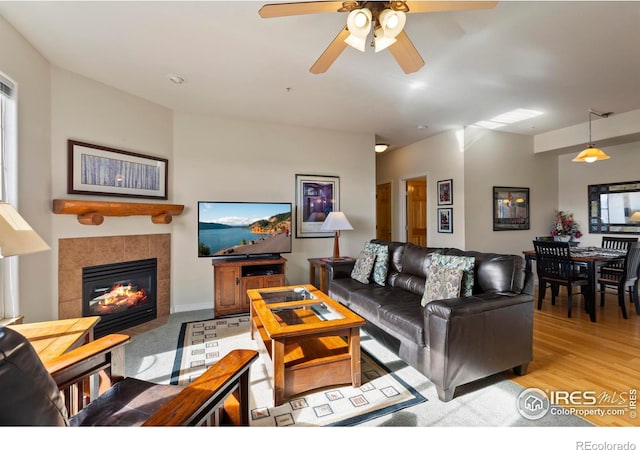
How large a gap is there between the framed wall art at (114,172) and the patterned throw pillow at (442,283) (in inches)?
128

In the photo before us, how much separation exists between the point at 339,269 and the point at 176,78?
2727mm

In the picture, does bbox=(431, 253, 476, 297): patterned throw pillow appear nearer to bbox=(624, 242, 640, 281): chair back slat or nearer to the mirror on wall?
bbox=(624, 242, 640, 281): chair back slat

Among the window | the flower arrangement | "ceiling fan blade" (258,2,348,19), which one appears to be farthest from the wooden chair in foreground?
the flower arrangement

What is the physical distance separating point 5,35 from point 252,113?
2237mm

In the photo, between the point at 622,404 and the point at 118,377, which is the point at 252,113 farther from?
the point at 622,404

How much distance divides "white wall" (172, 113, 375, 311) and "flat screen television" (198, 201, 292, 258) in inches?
7.2

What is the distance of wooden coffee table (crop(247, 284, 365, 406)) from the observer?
186 cm

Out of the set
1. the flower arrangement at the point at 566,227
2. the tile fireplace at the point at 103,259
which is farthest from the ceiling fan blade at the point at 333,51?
the flower arrangement at the point at 566,227

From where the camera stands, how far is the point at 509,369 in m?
2.17

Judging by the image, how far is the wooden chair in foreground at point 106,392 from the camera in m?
0.73

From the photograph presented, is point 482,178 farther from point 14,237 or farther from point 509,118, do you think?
point 14,237

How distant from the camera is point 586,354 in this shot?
2.52 meters
